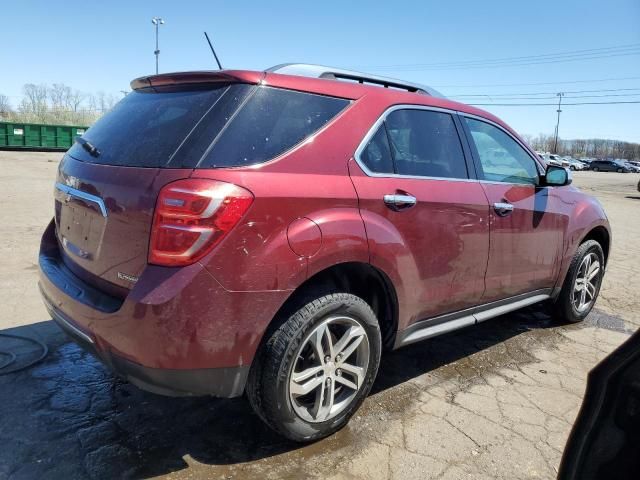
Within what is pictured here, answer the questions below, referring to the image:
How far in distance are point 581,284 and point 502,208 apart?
1.77 metres

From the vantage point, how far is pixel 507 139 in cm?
397

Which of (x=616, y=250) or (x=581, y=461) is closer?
(x=581, y=461)

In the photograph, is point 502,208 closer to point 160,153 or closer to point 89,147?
point 160,153

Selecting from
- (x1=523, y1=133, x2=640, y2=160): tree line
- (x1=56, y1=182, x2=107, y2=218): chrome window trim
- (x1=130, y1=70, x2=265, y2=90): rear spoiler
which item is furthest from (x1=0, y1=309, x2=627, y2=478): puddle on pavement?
(x1=523, y1=133, x2=640, y2=160): tree line

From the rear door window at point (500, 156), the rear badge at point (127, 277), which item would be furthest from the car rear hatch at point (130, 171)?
the rear door window at point (500, 156)

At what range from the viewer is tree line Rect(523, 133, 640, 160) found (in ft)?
357

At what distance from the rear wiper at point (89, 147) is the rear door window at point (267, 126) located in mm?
804

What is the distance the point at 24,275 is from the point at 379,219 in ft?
13.6

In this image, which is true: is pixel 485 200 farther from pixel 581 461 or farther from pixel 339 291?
pixel 581 461

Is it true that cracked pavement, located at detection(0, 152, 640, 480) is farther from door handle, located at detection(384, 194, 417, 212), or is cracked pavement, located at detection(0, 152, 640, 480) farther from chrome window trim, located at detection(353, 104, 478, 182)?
chrome window trim, located at detection(353, 104, 478, 182)

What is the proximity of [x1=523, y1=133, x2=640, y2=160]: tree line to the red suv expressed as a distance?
379ft

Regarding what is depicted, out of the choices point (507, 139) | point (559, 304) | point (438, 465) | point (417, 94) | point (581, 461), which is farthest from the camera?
point (559, 304)

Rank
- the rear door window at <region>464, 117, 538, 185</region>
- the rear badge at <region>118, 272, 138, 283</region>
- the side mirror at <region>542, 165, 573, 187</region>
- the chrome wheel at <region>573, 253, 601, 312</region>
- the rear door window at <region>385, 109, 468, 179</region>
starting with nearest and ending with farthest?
the rear badge at <region>118, 272, 138, 283</region> → the rear door window at <region>385, 109, 468, 179</region> → the rear door window at <region>464, 117, 538, 185</region> → the side mirror at <region>542, 165, 573, 187</region> → the chrome wheel at <region>573, 253, 601, 312</region>

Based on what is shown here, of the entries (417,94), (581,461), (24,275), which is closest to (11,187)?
(24,275)
